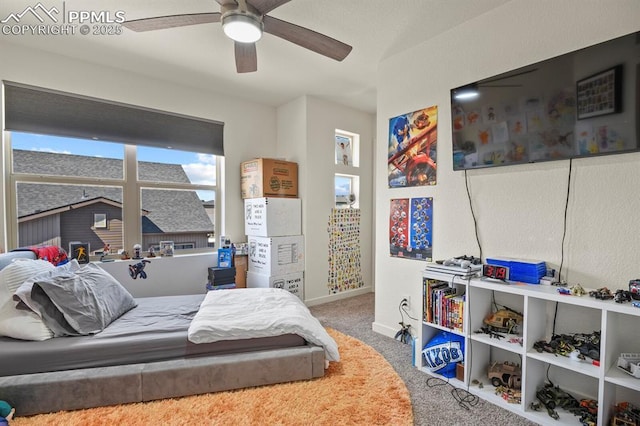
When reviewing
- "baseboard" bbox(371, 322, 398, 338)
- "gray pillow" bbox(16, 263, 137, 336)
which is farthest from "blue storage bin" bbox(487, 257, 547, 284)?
"gray pillow" bbox(16, 263, 137, 336)

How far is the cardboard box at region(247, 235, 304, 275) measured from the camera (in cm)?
358

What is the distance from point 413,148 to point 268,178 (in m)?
1.78

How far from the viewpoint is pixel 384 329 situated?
2943 millimetres

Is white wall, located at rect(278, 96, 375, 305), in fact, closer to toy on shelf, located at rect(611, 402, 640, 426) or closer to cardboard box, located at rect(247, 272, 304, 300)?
cardboard box, located at rect(247, 272, 304, 300)

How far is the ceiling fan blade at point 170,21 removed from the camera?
182cm

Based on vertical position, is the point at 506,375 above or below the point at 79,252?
below

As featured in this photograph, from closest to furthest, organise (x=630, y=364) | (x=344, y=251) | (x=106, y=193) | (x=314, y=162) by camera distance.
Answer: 1. (x=630, y=364)
2. (x=106, y=193)
3. (x=314, y=162)
4. (x=344, y=251)

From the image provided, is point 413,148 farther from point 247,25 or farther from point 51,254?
point 51,254

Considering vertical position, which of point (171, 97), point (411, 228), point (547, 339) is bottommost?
point (547, 339)

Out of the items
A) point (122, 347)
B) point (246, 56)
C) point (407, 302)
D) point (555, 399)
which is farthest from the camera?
point (407, 302)

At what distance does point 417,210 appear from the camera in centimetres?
270

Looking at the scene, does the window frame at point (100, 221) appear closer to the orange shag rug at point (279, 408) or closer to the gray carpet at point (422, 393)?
the orange shag rug at point (279, 408)

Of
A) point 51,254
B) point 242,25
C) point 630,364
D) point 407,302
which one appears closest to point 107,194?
point 51,254

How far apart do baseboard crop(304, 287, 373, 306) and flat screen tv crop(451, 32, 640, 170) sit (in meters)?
2.52
